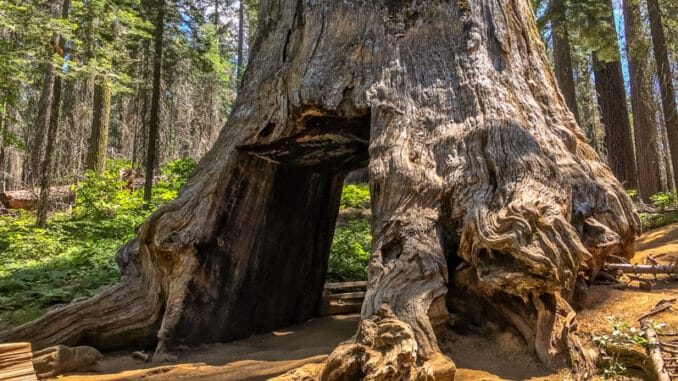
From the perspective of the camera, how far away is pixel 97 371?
4.40 m

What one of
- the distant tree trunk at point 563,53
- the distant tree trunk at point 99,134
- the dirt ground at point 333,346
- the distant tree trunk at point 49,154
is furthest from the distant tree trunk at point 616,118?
the distant tree trunk at point 99,134

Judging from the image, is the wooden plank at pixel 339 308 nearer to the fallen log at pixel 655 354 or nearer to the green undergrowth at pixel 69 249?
the green undergrowth at pixel 69 249

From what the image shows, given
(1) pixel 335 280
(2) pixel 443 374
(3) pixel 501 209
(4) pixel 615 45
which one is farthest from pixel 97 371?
(4) pixel 615 45

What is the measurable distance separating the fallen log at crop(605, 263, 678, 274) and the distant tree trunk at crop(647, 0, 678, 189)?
302 inches

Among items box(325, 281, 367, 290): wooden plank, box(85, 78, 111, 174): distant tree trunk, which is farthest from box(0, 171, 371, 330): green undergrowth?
box(85, 78, 111, 174): distant tree trunk

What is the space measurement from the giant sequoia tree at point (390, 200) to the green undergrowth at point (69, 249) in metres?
2.11

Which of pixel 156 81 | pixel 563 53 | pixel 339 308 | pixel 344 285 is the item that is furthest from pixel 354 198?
pixel 563 53

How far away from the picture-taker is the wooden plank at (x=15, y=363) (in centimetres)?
329

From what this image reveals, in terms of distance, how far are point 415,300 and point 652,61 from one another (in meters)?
12.0

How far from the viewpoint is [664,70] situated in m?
11.2

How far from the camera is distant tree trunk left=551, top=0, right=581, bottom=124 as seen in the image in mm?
13023

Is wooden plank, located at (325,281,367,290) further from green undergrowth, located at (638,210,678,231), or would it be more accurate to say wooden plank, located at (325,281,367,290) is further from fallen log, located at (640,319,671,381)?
green undergrowth, located at (638,210,678,231)

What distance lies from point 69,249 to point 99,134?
775 cm

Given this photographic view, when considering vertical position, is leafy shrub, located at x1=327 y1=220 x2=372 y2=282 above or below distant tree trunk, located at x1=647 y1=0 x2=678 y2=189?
below
